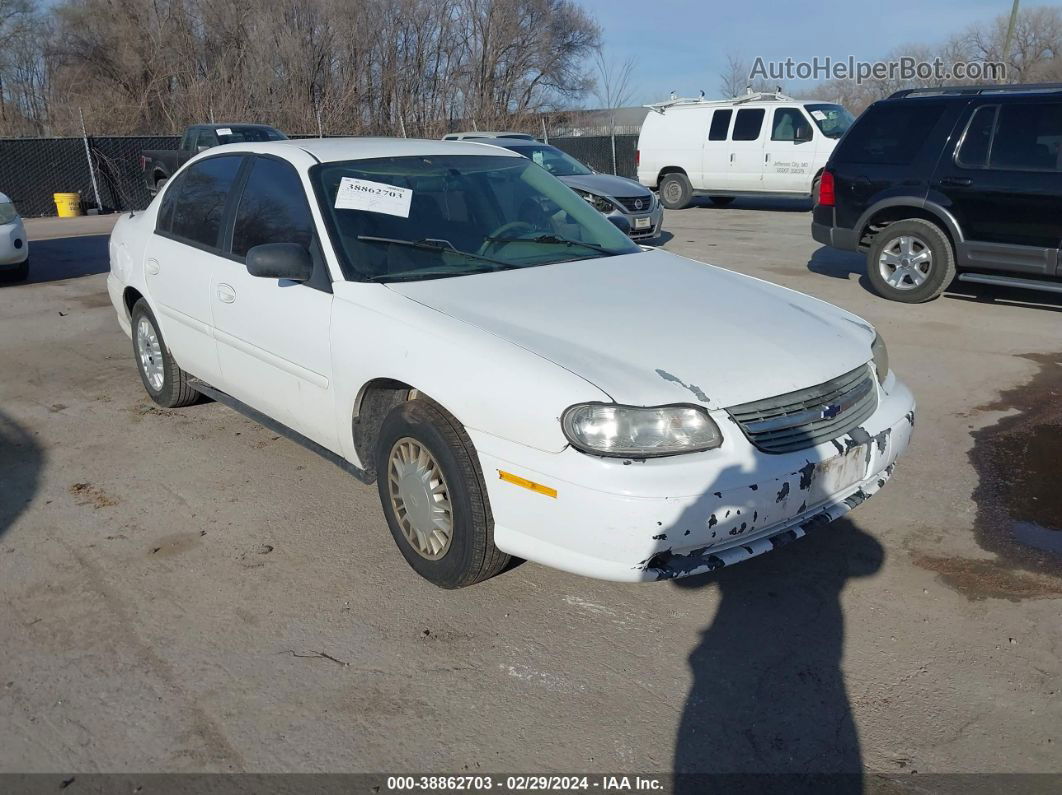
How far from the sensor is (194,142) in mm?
18547

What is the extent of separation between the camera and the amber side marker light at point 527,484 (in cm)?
299

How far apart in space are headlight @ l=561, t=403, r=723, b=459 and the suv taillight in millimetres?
7215

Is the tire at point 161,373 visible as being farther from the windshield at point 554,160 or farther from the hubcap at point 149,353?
the windshield at point 554,160

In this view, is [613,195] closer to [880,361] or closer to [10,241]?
[10,241]

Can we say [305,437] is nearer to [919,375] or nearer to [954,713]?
[954,713]

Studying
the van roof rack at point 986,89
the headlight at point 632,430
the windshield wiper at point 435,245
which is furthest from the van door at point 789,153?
the headlight at point 632,430

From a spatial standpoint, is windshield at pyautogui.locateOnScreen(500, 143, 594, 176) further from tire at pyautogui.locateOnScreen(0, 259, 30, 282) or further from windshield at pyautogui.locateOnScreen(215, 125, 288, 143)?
tire at pyautogui.locateOnScreen(0, 259, 30, 282)

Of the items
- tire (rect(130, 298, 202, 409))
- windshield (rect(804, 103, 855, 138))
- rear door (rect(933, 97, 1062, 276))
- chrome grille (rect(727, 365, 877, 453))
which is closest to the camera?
chrome grille (rect(727, 365, 877, 453))

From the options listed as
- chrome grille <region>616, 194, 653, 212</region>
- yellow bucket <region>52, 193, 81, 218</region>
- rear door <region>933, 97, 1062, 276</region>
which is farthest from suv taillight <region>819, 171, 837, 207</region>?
yellow bucket <region>52, 193, 81, 218</region>

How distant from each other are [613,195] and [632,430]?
32.4ft

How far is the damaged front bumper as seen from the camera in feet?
9.55

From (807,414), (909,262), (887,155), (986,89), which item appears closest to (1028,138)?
(986,89)

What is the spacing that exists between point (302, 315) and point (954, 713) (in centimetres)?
296

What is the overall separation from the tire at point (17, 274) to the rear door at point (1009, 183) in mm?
10135
